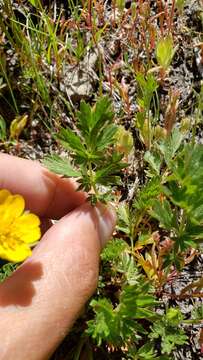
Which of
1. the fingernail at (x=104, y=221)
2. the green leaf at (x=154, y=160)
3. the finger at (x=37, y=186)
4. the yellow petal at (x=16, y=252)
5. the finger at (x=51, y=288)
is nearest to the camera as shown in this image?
the finger at (x=51, y=288)

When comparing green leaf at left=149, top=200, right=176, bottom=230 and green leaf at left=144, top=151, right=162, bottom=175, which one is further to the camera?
green leaf at left=144, top=151, right=162, bottom=175

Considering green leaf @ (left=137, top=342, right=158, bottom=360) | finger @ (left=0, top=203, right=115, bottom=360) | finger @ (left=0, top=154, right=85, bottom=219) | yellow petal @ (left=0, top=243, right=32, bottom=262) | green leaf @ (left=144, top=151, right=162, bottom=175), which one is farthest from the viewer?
green leaf @ (left=144, top=151, right=162, bottom=175)

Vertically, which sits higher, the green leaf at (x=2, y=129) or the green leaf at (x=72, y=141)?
the green leaf at (x=72, y=141)

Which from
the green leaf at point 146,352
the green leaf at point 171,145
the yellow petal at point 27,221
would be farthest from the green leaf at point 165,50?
the green leaf at point 146,352

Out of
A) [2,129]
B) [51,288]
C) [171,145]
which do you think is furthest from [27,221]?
[2,129]

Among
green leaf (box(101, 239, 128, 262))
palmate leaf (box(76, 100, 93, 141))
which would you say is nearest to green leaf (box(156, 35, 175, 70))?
palmate leaf (box(76, 100, 93, 141))

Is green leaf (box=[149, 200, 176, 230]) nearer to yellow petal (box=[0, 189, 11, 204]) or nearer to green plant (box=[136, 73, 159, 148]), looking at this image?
yellow petal (box=[0, 189, 11, 204])

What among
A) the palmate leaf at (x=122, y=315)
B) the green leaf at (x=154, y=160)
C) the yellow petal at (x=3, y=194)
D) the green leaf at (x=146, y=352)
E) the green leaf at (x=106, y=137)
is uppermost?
the green leaf at (x=106, y=137)

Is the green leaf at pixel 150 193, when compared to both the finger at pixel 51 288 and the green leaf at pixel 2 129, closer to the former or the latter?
the finger at pixel 51 288
